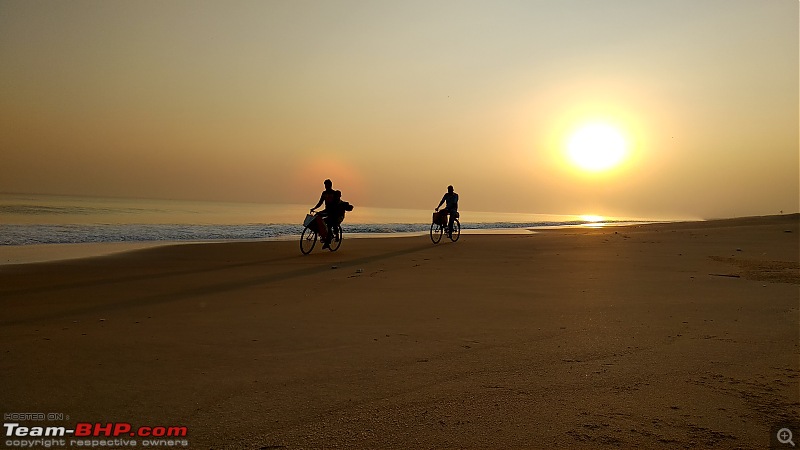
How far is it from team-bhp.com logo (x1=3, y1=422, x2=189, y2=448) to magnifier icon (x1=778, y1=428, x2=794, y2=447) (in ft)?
11.0

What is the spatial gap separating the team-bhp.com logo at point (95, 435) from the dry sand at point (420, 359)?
0.09 meters

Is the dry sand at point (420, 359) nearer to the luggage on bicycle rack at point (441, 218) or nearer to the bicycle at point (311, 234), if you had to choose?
the bicycle at point (311, 234)

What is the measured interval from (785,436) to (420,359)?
8.26 feet

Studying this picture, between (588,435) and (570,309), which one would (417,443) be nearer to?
(588,435)

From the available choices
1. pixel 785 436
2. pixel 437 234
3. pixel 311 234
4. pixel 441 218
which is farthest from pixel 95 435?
pixel 437 234

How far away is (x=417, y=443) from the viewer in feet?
9.55

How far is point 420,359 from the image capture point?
14.6 ft

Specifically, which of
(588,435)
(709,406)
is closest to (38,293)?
(588,435)

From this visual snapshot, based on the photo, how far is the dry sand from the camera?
3113 millimetres

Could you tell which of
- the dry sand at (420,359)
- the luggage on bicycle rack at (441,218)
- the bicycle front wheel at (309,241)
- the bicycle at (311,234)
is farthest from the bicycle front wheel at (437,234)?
the dry sand at (420,359)

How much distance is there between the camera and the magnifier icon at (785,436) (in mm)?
2861

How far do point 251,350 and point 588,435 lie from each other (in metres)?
3.04

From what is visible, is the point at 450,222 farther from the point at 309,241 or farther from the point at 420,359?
the point at 420,359

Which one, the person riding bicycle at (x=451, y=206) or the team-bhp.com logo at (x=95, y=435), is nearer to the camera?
the team-bhp.com logo at (x=95, y=435)
